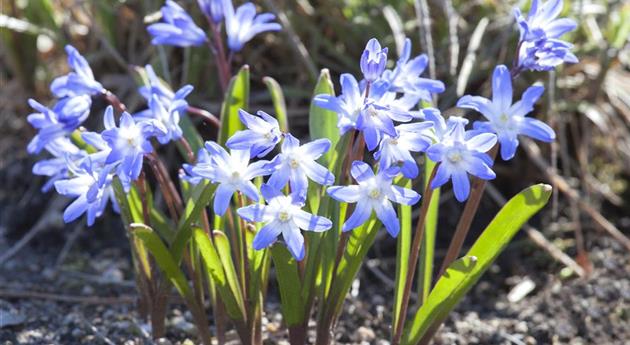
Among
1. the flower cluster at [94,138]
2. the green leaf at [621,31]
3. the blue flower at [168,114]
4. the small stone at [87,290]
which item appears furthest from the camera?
the green leaf at [621,31]

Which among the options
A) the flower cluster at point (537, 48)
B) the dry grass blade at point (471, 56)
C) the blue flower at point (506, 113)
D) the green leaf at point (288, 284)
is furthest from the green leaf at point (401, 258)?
the dry grass blade at point (471, 56)

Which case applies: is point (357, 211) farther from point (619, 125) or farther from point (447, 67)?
point (619, 125)

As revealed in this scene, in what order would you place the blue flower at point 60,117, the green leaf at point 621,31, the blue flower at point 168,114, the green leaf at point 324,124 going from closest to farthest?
the blue flower at point 168,114 → the blue flower at point 60,117 → the green leaf at point 324,124 → the green leaf at point 621,31

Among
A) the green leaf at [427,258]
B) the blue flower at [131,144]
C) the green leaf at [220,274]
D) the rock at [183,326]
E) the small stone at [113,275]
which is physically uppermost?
the blue flower at [131,144]

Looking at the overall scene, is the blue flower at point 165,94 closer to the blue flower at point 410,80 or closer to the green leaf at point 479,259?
the blue flower at point 410,80

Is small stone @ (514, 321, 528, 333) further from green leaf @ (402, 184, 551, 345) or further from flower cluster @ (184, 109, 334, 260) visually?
flower cluster @ (184, 109, 334, 260)

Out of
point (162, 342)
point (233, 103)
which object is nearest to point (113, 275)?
point (162, 342)
